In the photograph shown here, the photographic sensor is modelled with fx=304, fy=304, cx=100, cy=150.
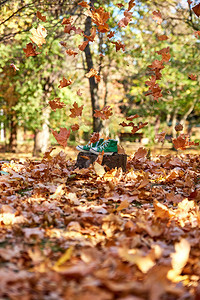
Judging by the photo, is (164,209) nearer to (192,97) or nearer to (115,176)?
(115,176)

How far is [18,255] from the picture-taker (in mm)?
1638

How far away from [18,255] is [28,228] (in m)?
0.38

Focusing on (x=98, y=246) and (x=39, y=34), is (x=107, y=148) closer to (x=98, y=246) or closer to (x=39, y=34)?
(x=39, y=34)

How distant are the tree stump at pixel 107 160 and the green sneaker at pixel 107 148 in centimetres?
6

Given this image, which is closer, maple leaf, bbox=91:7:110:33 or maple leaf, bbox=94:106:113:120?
maple leaf, bbox=91:7:110:33

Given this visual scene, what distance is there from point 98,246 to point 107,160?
229 cm

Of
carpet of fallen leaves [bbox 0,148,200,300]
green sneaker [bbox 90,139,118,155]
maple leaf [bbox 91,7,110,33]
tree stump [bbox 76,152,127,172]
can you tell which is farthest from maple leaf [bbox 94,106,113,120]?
carpet of fallen leaves [bbox 0,148,200,300]

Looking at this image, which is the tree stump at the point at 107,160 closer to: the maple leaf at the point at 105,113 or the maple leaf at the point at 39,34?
the maple leaf at the point at 105,113

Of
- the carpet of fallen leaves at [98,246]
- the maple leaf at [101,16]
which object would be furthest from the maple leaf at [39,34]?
the carpet of fallen leaves at [98,246]

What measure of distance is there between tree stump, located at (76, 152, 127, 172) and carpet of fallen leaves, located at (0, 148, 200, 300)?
0.75 m

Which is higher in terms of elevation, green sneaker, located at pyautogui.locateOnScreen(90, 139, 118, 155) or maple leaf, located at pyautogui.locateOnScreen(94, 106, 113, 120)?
maple leaf, located at pyautogui.locateOnScreen(94, 106, 113, 120)

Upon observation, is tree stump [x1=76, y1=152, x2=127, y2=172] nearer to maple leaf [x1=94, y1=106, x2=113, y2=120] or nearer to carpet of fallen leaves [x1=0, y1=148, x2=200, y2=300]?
maple leaf [x1=94, y1=106, x2=113, y2=120]

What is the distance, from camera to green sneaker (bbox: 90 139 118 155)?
414 cm

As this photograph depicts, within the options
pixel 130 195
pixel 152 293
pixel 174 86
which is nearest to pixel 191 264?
pixel 152 293
